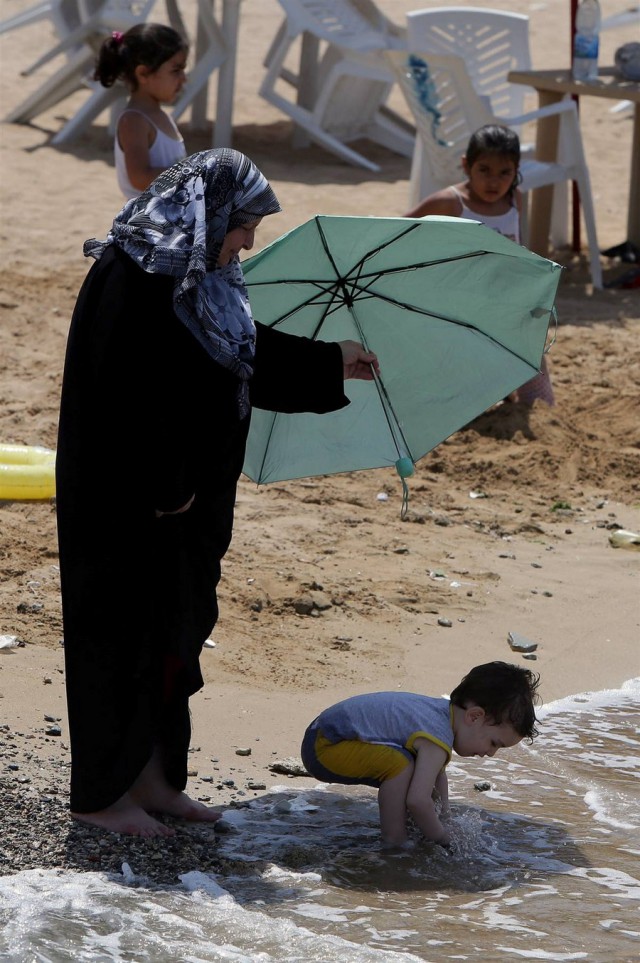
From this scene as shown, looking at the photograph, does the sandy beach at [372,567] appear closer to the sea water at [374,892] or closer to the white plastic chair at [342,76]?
the sea water at [374,892]

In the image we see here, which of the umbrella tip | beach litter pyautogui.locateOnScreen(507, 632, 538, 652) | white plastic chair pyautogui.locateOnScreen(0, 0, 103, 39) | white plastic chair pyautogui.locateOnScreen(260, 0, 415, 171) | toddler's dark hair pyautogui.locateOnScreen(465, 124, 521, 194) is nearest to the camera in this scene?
the umbrella tip

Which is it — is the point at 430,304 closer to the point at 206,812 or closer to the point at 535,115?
the point at 206,812

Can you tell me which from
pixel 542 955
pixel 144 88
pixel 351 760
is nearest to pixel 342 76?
pixel 144 88

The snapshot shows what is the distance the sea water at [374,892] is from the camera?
10.1 ft

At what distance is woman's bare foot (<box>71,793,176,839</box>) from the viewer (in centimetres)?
342

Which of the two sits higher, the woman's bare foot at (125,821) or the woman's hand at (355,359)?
the woman's hand at (355,359)

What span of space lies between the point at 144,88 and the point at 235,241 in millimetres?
3116

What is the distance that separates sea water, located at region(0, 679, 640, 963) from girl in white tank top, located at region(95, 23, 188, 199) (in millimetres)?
3203

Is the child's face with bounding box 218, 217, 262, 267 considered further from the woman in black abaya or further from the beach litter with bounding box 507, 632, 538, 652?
the beach litter with bounding box 507, 632, 538, 652

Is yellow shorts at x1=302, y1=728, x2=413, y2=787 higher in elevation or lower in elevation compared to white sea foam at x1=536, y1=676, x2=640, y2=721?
higher

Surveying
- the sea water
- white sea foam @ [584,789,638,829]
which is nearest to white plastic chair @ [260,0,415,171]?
white sea foam @ [584,789,638,829]

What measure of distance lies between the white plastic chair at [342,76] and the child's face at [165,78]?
5.37 m

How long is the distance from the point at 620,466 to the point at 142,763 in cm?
373

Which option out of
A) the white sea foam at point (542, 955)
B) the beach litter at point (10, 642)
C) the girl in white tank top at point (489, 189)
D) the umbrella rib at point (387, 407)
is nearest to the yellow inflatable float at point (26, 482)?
the beach litter at point (10, 642)
